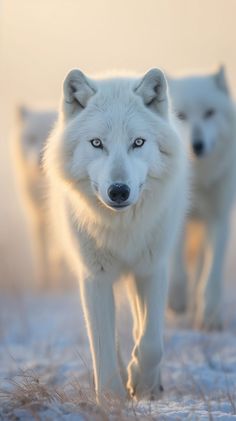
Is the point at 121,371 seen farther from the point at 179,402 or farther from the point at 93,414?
the point at 93,414

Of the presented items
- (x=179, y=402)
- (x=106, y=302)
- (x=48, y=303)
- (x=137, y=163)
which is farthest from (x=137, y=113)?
(x=48, y=303)

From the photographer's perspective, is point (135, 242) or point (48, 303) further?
point (48, 303)

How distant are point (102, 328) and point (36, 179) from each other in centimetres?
591

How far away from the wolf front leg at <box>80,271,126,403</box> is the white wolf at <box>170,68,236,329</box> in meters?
2.61

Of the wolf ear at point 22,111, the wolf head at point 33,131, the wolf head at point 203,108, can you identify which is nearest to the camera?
the wolf head at point 203,108

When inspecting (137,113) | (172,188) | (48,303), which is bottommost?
(48,303)

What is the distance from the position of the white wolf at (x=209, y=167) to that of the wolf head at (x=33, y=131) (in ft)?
9.42

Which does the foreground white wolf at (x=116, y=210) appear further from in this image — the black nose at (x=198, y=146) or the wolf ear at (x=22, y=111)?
the wolf ear at (x=22, y=111)

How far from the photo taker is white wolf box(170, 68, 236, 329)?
677 centimetres

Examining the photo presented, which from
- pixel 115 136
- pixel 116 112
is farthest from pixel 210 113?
pixel 115 136

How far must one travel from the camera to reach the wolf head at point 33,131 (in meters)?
9.63

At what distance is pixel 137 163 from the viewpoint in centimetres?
385

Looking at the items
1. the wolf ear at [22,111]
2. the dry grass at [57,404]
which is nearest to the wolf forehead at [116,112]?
the dry grass at [57,404]

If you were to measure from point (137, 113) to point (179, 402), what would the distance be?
4.94 feet
